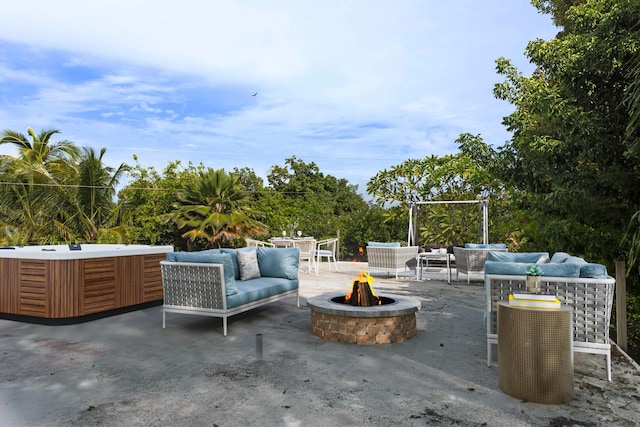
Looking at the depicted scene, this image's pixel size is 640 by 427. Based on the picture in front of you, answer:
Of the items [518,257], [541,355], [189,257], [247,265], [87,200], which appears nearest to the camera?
[541,355]

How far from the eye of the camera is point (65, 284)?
480 centimetres

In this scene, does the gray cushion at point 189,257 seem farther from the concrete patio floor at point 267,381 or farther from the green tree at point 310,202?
the green tree at point 310,202

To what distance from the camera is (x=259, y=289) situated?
478 centimetres

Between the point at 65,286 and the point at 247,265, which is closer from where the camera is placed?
the point at 65,286

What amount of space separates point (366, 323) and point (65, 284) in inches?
130

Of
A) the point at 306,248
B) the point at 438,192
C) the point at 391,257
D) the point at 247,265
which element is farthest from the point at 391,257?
the point at 438,192

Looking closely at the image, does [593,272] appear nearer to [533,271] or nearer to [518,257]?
[533,271]

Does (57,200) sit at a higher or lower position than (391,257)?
higher

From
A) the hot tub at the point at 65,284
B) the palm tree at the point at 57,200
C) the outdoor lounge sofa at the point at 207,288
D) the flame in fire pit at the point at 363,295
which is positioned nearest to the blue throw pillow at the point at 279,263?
the outdoor lounge sofa at the point at 207,288

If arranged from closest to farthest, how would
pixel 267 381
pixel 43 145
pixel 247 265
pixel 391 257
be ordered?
1. pixel 267 381
2. pixel 247 265
3. pixel 391 257
4. pixel 43 145

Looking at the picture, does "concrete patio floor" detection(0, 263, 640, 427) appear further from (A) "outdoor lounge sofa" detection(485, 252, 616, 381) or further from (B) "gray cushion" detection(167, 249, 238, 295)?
(B) "gray cushion" detection(167, 249, 238, 295)

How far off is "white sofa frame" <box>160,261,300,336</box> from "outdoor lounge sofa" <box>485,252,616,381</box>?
239cm

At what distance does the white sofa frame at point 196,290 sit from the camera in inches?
167

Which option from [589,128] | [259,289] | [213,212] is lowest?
[259,289]
